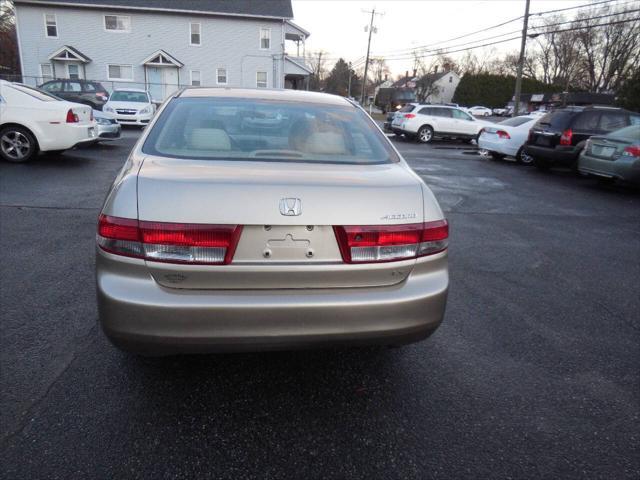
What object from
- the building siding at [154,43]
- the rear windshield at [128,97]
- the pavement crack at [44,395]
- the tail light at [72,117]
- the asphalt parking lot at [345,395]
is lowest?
the asphalt parking lot at [345,395]

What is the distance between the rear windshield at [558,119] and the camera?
11671 millimetres

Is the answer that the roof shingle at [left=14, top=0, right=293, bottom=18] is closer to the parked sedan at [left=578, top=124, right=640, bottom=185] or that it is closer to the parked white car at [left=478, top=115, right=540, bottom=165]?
the parked white car at [left=478, top=115, right=540, bottom=165]

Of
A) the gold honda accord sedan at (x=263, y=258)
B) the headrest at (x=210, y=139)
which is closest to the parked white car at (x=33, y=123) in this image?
the headrest at (x=210, y=139)

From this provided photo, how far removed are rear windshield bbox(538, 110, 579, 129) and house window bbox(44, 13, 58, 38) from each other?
31967 mm

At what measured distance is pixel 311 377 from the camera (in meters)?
2.90

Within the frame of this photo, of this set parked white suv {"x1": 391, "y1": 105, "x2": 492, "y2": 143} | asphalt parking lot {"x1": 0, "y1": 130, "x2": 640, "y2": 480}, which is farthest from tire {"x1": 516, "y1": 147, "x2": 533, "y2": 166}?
asphalt parking lot {"x1": 0, "y1": 130, "x2": 640, "y2": 480}

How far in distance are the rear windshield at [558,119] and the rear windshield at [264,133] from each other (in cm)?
1017

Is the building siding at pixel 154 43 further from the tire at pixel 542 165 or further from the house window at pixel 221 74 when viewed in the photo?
the tire at pixel 542 165

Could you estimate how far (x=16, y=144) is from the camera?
945 centimetres

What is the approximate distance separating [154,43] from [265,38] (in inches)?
296

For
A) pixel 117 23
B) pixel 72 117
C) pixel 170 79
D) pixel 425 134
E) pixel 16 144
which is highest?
pixel 117 23

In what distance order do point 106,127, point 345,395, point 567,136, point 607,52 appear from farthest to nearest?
point 607,52 < point 106,127 < point 567,136 < point 345,395

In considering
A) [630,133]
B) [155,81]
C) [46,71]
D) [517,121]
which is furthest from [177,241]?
[46,71]

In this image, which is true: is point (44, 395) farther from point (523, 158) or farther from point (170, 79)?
point (170, 79)
